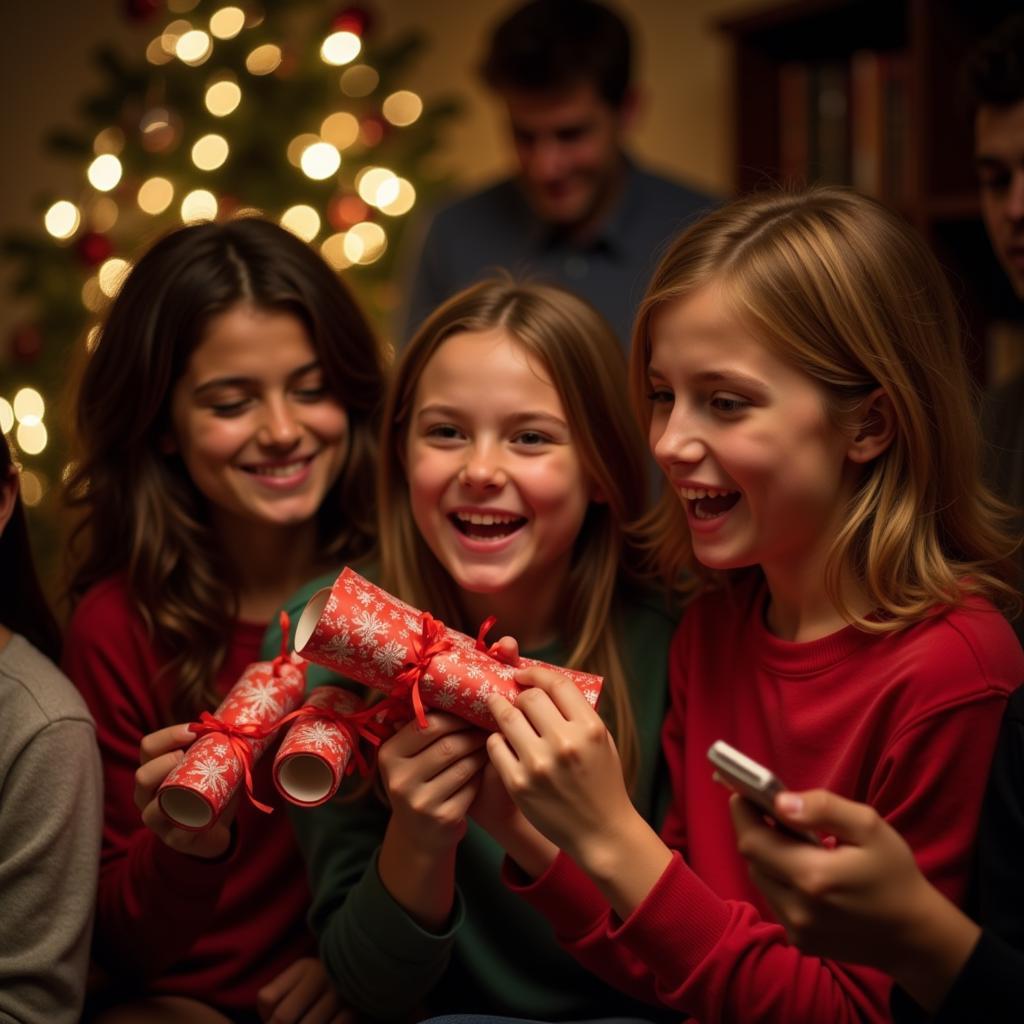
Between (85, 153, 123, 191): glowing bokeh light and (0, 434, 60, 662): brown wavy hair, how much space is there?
167cm

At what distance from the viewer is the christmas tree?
316 centimetres

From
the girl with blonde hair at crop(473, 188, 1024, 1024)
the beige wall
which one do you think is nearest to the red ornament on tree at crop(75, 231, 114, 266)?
the beige wall

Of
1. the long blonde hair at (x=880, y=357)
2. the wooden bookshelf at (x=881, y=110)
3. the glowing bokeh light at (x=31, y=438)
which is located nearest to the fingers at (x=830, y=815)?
the long blonde hair at (x=880, y=357)

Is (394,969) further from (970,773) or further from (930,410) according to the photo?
(930,410)

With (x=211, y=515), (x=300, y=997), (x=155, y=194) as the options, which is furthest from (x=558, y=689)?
(x=155, y=194)

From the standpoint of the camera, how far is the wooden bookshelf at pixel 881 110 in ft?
9.71

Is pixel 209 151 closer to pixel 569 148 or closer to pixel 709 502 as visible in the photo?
pixel 569 148

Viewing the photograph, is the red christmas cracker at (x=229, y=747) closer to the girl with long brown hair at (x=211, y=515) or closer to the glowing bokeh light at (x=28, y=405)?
the girl with long brown hair at (x=211, y=515)

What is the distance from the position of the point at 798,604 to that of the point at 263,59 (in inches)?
94.8

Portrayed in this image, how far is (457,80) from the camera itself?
448cm

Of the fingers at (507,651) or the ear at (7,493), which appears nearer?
the fingers at (507,651)

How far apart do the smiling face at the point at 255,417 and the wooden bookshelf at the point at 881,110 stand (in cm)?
149

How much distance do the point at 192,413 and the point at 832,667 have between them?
99 centimetres

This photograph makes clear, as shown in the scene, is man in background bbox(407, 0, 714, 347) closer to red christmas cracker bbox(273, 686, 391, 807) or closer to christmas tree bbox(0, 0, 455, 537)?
christmas tree bbox(0, 0, 455, 537)
